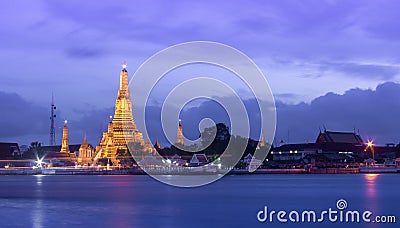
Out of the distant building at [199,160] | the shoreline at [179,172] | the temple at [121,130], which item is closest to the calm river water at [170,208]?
the distant building at [199,160]

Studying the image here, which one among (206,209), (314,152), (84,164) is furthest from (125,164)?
(206,209)

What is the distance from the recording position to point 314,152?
110 m

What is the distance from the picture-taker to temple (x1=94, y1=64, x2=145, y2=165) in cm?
10562

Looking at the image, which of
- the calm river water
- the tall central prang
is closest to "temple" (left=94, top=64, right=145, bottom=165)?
the tall central prang

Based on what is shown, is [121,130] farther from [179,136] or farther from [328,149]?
[328,149]

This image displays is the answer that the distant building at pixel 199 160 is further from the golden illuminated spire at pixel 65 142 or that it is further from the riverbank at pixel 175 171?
the golden illuminated spire at pixel 65 142

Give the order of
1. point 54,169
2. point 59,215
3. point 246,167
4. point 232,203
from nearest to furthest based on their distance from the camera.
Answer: point 59,215
point 232,203
point 246,167
point 54,169

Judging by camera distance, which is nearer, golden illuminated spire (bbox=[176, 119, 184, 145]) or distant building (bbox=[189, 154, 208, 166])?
distant building (bbox=[189, 154, 208, 166])

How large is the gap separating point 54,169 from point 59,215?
7797 cm

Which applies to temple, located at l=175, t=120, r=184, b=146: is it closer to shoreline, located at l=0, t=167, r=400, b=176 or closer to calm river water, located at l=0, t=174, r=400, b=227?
shoreline, located at l=0, t=167, r=400, b=176

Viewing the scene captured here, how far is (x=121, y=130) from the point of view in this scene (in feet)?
353

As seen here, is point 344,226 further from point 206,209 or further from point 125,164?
point 125,164

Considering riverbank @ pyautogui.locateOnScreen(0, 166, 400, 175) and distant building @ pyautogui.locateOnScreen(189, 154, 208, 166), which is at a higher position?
distant building @ pyautogui.locateOnScreen(189, 154, 208, 166)

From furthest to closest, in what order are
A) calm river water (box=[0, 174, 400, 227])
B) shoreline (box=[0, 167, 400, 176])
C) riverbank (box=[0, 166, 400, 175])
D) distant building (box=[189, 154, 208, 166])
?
shoreline (box=[0, 167, 400, 176]), riverbank (box=[0, 166, 400, 175]), distant building (box=[189, 154, 208, 166]), calm river water (box=[0, 174, 400, 227])
